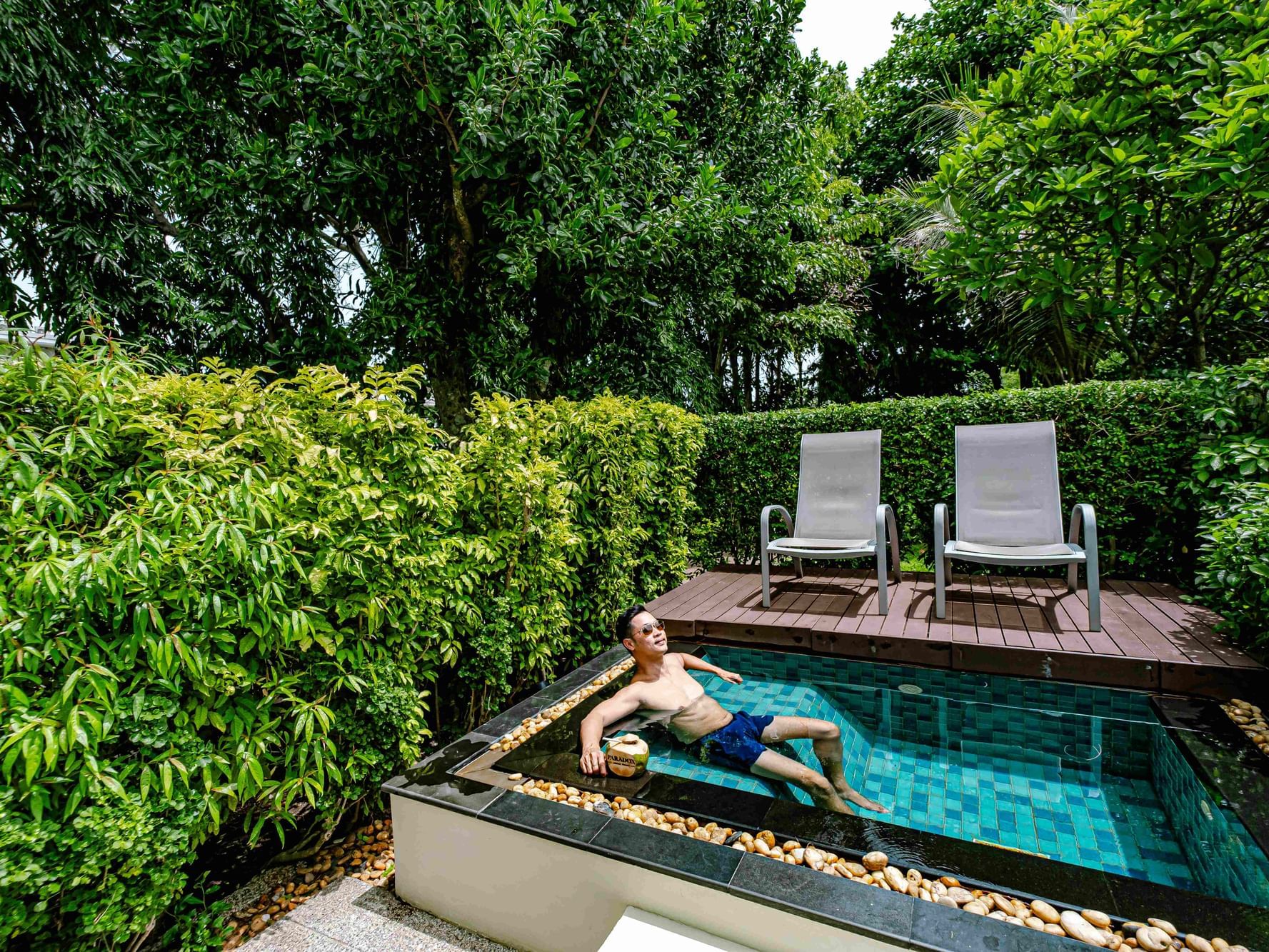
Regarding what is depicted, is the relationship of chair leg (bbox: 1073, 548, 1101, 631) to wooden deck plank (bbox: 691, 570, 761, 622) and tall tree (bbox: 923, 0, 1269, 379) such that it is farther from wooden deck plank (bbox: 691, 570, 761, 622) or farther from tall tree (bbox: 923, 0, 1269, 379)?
tall tree (bbox: 923, 0, 1269, 379)

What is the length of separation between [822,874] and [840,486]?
12.2 feet

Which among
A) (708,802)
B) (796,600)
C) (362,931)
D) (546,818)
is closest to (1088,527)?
(796,600)

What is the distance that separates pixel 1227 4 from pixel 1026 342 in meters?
7.26

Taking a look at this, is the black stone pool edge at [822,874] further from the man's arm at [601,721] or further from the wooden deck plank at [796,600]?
the wooden deck plank at [796,600]

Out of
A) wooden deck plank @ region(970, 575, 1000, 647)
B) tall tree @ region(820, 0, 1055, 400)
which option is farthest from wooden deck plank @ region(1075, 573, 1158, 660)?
tall tree @ region(820, 0, 1055, 400)

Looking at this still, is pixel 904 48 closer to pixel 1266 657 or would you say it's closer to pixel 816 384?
Result: pixel 816 384

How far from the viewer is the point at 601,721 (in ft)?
8.52

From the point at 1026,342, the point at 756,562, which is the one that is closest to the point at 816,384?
the point at 1026,342

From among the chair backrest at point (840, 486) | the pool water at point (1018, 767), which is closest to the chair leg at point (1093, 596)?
the pool water at point (1018, 767)

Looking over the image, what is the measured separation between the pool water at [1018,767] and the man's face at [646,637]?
43cm

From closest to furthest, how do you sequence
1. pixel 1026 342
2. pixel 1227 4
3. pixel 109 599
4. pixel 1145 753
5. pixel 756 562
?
1. pixel 109 599
2. pixel 1145 753
3. pixel 1227 4
4. pixel 756 562
5. pixel 1026 342

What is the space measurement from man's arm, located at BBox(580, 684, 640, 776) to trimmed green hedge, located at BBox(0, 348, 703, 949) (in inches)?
26.3

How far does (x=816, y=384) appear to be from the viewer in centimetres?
1664

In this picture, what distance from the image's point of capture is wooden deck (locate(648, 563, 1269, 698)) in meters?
3.03
